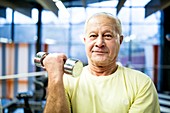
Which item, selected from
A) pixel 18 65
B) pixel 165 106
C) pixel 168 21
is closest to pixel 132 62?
pixel 168 21

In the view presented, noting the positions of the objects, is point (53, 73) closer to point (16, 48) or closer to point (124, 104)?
point (124, 104)

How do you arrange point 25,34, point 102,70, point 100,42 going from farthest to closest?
point 25,34, point 102,70, point 100,42

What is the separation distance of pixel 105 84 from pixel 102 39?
0.26 metres

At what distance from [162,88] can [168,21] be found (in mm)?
2486

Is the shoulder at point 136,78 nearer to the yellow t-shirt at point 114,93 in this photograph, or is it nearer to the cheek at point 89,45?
the yellow t-shirt at point 114,93

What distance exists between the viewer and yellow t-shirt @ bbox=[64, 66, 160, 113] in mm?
1253

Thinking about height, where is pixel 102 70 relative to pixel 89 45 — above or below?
below

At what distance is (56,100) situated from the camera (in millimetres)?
1172

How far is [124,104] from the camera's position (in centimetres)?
125

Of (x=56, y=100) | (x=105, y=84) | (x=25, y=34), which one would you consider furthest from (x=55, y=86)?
(x=25, y=34)

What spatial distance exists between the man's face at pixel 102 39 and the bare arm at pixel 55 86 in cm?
22

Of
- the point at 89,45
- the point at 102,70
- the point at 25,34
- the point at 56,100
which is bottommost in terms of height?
the point at 56,100

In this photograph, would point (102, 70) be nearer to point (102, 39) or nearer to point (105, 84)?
point (105, 84)

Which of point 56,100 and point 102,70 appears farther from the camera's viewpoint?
point 102,70
